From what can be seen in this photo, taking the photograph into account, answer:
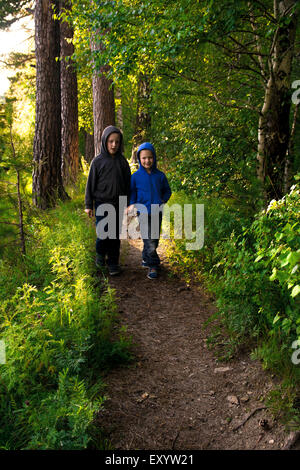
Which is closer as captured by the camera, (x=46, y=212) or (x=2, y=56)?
(x=46, y=212)

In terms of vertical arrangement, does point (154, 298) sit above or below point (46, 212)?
below

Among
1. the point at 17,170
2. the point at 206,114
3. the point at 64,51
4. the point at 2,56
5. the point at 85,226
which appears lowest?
the point at 85,226

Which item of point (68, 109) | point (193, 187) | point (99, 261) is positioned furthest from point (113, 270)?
point (68, 109)

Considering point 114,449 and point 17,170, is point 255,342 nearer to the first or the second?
point 114,449

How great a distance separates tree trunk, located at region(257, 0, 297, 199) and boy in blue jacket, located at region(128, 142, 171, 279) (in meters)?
1.59

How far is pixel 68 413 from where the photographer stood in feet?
8.82

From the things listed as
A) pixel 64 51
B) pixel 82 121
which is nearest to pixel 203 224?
pixel 64 51

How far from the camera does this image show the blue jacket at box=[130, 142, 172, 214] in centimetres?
592

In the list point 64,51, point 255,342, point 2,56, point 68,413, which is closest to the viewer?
point 68,413

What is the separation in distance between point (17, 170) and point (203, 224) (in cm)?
328

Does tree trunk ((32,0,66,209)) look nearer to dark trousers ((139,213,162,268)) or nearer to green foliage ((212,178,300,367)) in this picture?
dark trousers ((139,213,162,268))

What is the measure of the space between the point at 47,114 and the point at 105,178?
11.9 feet

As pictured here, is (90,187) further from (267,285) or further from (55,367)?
(267,285)

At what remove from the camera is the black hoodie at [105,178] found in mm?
5883
